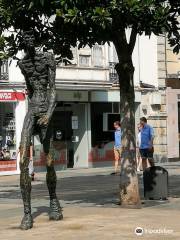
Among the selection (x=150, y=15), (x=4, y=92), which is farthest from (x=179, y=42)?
(x=4, y=92)

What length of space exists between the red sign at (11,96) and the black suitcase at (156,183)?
1294 cm

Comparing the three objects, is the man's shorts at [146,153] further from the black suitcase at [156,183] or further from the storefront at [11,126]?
the storefront at [11,126]

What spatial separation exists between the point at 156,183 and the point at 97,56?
53.0ft

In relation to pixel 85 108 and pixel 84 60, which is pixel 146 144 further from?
pixel 84 60

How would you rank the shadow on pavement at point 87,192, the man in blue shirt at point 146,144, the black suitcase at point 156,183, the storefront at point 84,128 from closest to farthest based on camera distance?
the shadow on pavement at point 87,192
the black suitcase at point 156,183
the man in blue shirt at point 146,144
the storefront at point 84,128

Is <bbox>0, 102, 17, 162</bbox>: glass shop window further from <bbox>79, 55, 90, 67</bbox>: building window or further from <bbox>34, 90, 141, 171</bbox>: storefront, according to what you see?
<bbox>79, 55, 90, 67</bbox>: building window

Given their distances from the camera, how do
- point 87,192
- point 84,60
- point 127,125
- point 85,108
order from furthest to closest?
1. point 85,108
2. point 84,60
3. point 87,192
4. point 127,125

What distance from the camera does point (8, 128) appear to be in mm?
25828

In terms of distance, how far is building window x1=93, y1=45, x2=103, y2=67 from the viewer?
28375mm

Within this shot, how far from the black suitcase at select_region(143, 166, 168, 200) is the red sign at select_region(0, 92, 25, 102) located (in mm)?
12936

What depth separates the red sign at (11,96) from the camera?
25.0 meters

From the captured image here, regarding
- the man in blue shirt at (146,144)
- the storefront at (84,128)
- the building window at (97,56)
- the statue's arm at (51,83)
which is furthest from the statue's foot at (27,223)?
the building window at (97,56)

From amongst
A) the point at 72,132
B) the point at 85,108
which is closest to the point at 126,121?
the point at 72,132

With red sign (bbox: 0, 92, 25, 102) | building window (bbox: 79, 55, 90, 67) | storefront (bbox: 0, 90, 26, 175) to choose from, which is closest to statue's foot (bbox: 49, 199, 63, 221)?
red sign (bbox: 0, 92, 25, 102)
